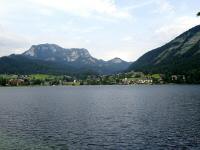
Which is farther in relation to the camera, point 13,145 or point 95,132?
point 95,132

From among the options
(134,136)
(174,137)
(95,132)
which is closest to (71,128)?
(95,132)

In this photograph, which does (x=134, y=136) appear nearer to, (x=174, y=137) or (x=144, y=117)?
(x=174, y=137)

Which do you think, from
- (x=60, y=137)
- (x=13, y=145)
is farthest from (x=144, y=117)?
(x=13, y=145)

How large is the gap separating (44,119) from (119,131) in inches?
1381

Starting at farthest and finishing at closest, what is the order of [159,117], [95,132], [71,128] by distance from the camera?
[159,117] → [71,128] → [95,132]

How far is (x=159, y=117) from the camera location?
110 metres

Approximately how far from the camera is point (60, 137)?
254ft

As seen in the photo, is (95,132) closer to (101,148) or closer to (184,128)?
(101,148)

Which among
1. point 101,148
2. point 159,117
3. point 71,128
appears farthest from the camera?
point 159,117

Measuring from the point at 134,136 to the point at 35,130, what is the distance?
2688 centimetres

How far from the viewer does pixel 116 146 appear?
221ft

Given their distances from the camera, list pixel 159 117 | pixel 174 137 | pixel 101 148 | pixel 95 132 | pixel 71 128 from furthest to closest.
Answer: pixel 159 117 → pixel 71 128 → pixel 95 132 → pixel 174 137 → pixel 101 148

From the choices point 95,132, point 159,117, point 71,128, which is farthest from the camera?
point 159,117

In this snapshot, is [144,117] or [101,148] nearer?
[101,148]
